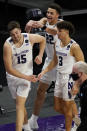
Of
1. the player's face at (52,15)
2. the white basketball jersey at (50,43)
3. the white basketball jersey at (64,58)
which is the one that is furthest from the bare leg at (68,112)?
the player's face at (52,15)

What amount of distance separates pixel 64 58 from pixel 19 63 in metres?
0.70

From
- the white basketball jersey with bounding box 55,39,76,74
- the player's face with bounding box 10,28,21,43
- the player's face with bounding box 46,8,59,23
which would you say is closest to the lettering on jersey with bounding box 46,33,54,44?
the player's face with bounding box 46,8,59,23

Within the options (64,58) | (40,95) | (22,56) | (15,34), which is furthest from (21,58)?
(40,95)

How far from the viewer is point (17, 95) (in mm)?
8086

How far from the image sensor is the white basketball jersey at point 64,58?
789 centimetres

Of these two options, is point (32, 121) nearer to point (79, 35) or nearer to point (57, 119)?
point (57, 119)

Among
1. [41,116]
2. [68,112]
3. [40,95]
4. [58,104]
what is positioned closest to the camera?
[68,112]

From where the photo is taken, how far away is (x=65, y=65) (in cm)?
800

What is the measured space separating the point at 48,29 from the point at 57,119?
64.6 inches

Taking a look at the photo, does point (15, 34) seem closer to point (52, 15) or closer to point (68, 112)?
point (52, 15)

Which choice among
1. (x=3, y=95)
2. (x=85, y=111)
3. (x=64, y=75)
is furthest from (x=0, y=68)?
(x=85, y=111)

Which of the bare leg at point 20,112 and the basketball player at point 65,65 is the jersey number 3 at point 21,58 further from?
the bare leg at point 20,112

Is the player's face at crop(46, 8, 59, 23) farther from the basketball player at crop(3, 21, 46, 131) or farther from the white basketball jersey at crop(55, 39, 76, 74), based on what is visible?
the white basketball jersey at crop(55, 39, 76, 74)

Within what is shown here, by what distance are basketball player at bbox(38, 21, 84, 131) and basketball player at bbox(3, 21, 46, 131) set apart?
0.29 m
